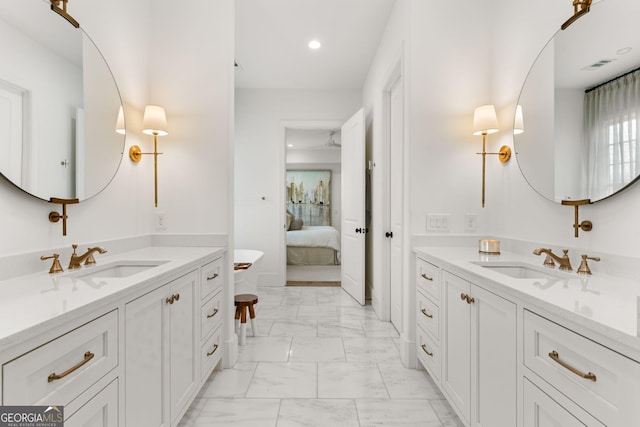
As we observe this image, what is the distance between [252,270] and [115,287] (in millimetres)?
2509

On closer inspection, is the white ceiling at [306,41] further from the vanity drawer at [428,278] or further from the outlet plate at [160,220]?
the vanity drawer at [428,278]

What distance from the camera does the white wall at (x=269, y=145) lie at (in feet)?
15.5

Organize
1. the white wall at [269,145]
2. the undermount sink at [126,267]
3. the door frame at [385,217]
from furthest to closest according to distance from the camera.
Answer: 1. the white wall at [269,145]
2. the door frame at [385,217]
3. the undermount sink at [126,267]

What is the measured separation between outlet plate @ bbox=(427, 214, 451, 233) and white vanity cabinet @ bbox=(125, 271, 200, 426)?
1608mm

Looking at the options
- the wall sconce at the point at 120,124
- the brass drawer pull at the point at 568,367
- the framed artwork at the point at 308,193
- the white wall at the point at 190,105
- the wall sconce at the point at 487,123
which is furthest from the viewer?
the framed artwork at the point at 308,193

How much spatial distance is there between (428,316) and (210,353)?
4.61 feet

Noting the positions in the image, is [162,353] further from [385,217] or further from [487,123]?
[385,217]

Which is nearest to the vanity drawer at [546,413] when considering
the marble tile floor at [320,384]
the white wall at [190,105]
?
the marble tile floor at [320,384]

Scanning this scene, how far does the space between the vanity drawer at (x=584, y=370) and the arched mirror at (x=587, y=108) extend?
80 cm

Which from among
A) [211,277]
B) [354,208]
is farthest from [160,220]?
[354,208]

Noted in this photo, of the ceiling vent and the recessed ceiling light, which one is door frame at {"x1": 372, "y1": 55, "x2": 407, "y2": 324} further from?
the recessed ceiling light

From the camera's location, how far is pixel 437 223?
2.37 metres

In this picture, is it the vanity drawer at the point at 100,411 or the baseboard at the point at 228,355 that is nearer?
the vanity drawer at the point at 100,411

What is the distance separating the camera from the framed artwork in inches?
380
